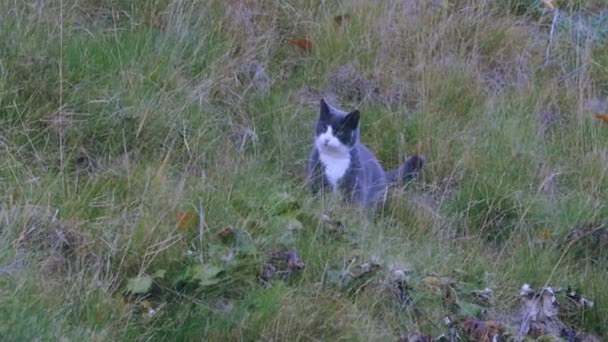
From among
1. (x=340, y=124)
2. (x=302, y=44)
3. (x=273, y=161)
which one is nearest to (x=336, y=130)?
(x=340, y=124)

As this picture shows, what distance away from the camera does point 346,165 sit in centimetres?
623

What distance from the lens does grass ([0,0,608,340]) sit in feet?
14.8

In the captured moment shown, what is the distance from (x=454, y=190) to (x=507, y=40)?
1819 mm

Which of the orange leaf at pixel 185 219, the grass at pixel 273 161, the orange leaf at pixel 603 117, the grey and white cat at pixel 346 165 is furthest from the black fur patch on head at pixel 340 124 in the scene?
the orange leaf at pixel 603 117

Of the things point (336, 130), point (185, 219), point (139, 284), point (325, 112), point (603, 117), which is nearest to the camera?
point (139, 284)

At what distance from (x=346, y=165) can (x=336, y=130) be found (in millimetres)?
209

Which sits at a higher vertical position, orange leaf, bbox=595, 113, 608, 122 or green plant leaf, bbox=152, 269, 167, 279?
green plant leaf, bbox=152, 269, 167, 279

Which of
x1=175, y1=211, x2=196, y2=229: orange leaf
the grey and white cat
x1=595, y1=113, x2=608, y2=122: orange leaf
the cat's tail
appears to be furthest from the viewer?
x1=595, y1=113, x2=608, y2=122: orange leaf

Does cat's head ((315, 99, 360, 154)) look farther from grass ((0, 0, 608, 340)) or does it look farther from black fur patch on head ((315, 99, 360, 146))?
grass ((0, 0, 608, 340))

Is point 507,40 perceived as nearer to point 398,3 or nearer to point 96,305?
point 398,3

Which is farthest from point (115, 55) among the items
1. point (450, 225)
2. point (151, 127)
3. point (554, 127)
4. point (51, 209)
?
point (554, 127)

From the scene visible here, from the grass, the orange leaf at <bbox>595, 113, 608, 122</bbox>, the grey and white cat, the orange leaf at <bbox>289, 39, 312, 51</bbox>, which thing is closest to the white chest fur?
the grey and white cat

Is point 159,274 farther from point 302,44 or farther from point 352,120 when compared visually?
point 302,44

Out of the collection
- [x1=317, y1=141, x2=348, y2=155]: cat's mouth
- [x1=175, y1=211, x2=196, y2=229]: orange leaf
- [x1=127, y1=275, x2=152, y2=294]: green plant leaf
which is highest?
[x1=175, y1=211, x2=196, y2=229]: orange leaf
